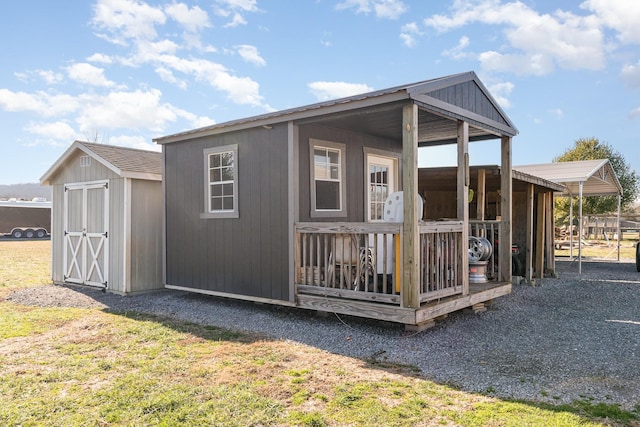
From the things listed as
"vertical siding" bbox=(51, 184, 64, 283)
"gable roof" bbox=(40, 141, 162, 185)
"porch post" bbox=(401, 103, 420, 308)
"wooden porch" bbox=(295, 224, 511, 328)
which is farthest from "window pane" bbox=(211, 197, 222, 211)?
"vertical siding" bbox=(51, 184, 64, 283)

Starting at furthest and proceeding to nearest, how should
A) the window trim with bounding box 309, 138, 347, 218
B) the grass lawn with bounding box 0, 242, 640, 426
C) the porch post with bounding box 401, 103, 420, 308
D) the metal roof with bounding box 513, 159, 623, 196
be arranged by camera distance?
the metal roof with bounding box 513, 159, 623, 196, the window trim with bounding box 309, 138, 347, 218, the porch post with bounding box 401, 103, 420, 308, the grass lawn with bounding box 0, 242, 640, 426

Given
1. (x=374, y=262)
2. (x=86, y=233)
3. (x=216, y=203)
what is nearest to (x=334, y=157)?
(x=216, y=203)

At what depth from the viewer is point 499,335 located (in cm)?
544

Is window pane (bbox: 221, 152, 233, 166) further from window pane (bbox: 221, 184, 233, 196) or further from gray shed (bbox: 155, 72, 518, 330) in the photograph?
window pane (bbox: 221, 184, 233, 196)

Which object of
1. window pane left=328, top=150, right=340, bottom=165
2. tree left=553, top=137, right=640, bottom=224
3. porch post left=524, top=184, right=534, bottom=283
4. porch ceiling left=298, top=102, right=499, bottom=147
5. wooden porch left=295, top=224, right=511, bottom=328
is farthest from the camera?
tree left=553, top=137, right=640, bottom=224

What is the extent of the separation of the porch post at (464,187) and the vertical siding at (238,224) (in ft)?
7.65

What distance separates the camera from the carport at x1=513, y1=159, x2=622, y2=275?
11.7 meters

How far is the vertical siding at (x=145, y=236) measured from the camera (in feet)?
28.2

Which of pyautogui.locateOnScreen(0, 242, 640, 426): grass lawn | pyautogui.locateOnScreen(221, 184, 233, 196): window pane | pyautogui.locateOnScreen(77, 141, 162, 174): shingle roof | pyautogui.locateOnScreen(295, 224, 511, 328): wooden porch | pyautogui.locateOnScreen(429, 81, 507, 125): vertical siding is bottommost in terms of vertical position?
pyautogui.locateOnScreen(0, 242, 640, 426): grass lawn

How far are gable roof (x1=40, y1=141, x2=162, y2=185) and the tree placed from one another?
2336cm

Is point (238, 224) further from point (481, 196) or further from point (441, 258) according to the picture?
point (481, 196)

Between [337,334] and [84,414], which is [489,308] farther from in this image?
[84,414]

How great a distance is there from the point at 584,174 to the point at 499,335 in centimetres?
833

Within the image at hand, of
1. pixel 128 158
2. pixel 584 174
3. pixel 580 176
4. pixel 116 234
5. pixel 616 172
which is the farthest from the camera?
pixel 616 172
